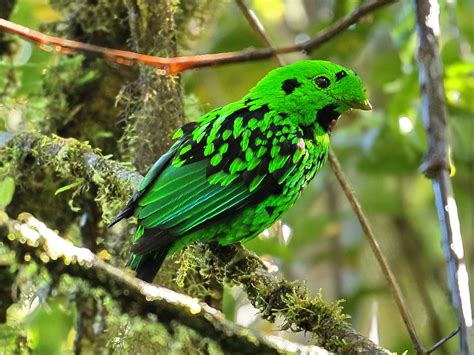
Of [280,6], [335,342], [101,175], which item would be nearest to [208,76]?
[280,6]

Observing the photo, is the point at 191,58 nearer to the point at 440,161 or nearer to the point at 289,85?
the point at 289,85

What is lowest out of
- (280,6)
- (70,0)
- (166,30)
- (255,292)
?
(255,292)

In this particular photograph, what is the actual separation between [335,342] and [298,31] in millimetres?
4822

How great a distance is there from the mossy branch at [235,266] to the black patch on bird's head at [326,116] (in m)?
0.68

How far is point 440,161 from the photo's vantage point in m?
2.20

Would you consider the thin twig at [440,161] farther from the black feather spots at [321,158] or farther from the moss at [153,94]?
the moss at [153,94]

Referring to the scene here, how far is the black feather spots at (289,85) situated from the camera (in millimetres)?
3439

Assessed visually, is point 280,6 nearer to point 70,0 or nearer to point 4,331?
point 70,0

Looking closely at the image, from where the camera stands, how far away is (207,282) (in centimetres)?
320

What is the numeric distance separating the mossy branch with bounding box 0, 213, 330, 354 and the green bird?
87 centimetres

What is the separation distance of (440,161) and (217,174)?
1.11 meters

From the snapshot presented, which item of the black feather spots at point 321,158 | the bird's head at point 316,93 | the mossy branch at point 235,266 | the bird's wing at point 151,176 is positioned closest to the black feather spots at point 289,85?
the bird's head at point 316,93

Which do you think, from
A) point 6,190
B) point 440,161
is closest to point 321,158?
point 440,161

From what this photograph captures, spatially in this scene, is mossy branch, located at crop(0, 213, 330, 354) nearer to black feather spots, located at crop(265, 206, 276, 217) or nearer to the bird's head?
black feather spots, located at crop(265, 206, 276, 217)
